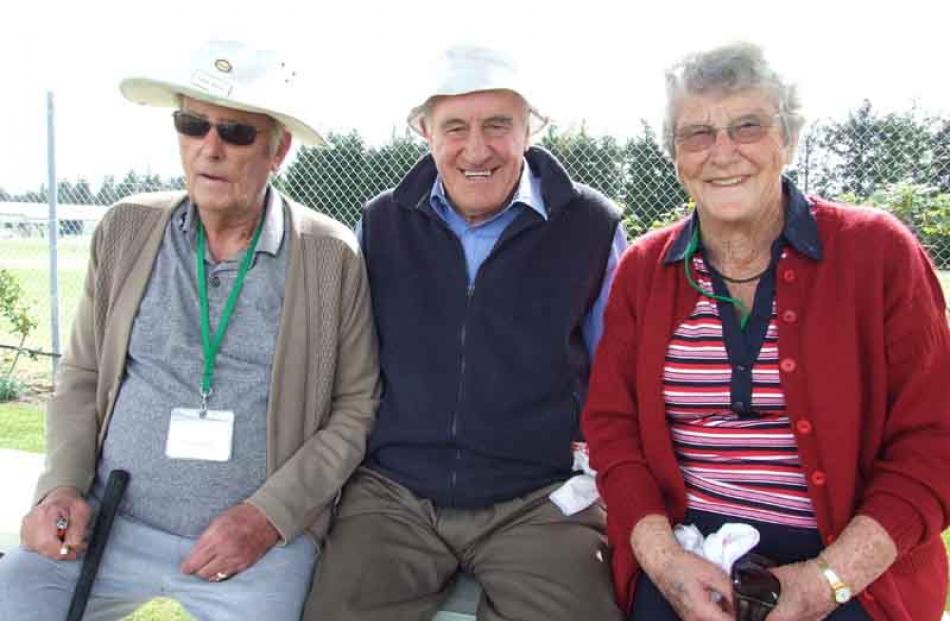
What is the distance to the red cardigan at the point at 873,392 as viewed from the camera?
188 cm

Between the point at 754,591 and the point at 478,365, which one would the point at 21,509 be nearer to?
the point at 478,365

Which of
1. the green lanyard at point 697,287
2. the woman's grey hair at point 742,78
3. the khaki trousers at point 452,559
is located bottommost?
the khaki trousers at point 452,559

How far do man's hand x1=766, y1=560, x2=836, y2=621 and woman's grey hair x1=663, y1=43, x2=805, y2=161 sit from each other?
0.96 m

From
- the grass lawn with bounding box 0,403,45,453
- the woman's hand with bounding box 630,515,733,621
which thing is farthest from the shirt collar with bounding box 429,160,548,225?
the grass lawn with bounding box 0,403,45,453

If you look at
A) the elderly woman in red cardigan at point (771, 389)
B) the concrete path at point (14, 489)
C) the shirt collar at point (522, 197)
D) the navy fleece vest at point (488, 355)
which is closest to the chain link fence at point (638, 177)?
the concrete path at point (14, 489)

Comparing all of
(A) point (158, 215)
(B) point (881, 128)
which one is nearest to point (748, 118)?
(A) point (158, 215)

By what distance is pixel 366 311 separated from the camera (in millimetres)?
2512

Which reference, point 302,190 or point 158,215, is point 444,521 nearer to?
point 158,215

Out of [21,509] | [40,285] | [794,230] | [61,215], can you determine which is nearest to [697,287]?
[794,230]

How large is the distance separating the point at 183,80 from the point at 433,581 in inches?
58.2

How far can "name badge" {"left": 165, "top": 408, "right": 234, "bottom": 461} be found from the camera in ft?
7.57

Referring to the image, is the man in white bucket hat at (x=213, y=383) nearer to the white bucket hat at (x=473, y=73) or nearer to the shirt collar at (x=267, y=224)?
the shirt collar at (x=267, y=224)

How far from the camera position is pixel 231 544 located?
2.19m

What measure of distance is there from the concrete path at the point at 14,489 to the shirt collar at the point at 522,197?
1.68 m
